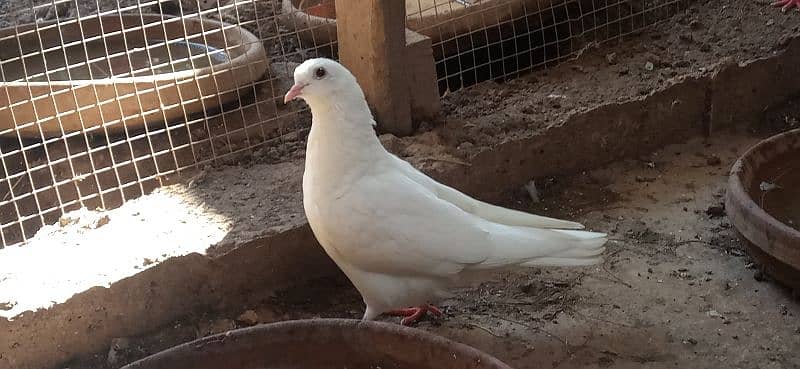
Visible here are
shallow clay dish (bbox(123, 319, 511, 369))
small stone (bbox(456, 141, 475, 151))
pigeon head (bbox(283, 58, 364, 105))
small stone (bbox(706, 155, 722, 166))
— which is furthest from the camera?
small stone (bbox(706, 155, 722, 166))

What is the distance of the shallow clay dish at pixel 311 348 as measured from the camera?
7.10 ft

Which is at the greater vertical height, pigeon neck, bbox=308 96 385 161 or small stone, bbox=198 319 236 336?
pigeon neck, bbox=308 96 385 161

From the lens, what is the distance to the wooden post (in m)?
3.00

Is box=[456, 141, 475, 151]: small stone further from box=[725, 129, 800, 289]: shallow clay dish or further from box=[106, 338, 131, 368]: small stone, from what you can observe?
box=[106, 338, 131, 368]: small stone

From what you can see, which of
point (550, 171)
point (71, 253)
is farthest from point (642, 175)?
point (71, 253)

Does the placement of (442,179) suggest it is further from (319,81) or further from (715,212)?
(715,212)

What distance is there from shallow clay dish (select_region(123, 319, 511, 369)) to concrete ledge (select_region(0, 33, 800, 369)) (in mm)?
422

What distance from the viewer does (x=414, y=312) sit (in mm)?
2717

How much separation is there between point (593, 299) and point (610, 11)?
5.63 ft

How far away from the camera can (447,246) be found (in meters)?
2.39

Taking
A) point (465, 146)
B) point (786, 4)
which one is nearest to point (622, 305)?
point (465, 146)

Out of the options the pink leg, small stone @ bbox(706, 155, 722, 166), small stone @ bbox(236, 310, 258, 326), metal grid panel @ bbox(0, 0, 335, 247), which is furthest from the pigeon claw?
the pink leg

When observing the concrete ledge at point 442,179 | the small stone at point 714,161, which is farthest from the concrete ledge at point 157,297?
the small stone at point 714,161

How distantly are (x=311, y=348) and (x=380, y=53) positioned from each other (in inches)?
44.1
